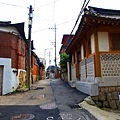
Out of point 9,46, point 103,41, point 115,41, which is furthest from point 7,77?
point 115,41

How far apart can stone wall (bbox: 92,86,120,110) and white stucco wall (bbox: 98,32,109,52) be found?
2299mm

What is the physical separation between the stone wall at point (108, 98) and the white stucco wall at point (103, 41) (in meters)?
2.30

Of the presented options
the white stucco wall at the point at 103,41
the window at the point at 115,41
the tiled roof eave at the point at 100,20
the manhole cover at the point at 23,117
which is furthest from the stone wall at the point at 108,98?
the manhole cover at the point at 23,117

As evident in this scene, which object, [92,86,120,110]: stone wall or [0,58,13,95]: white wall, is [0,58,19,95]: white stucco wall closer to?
[0,58,13,95]: white wall

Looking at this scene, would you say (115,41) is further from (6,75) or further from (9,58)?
(6,75)

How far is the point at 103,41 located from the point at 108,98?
3.33 meters

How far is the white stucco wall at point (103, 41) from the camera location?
33.1ft

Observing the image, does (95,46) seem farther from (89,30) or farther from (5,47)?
(5,47)

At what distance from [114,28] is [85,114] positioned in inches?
227

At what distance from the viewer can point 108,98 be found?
973cm

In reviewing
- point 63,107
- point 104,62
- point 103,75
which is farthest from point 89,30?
point 63,107

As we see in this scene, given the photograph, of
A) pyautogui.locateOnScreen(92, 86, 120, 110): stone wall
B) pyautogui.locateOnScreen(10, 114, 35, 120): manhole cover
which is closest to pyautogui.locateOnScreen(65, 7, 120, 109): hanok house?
pyautogui.locateOnScreen(92, 86, 120, 110): stone wall

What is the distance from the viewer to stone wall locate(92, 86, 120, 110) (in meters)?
9.66

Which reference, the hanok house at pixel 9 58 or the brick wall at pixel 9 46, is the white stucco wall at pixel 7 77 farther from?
the brick wall at pixel 9 46
